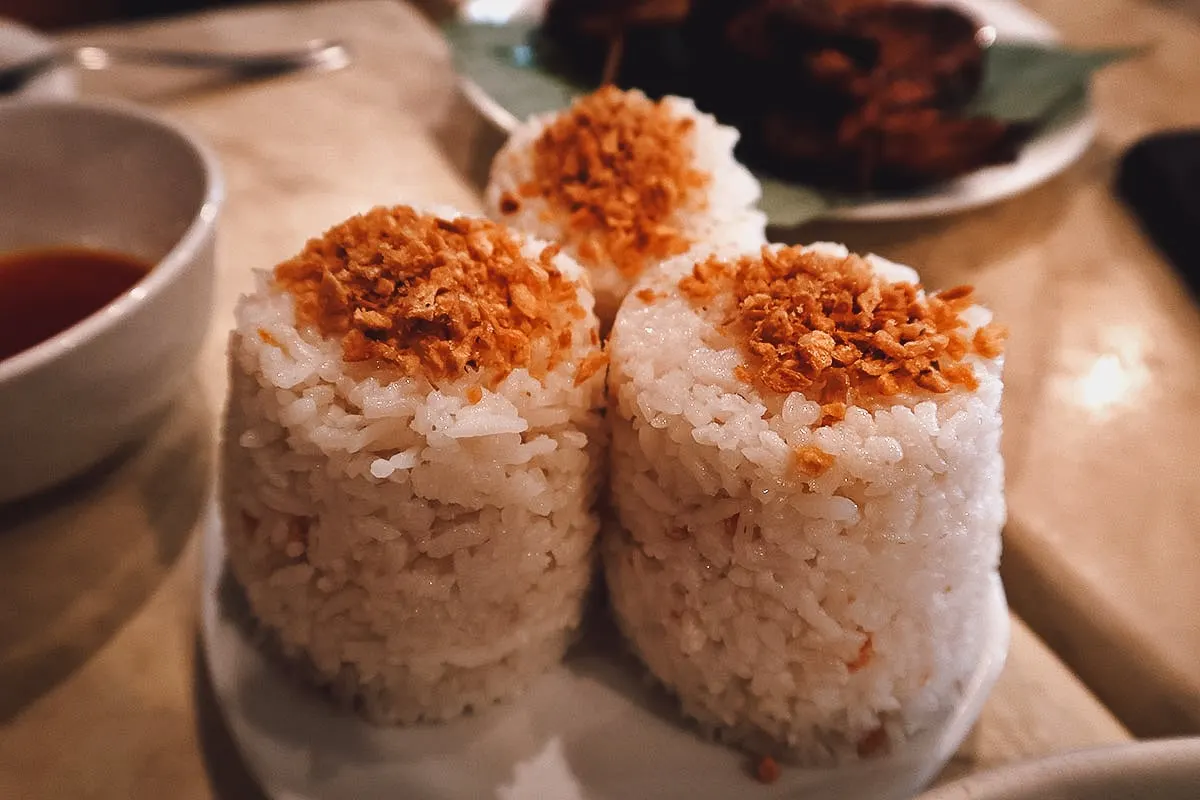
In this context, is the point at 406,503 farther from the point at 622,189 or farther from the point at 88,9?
the point at 88,9

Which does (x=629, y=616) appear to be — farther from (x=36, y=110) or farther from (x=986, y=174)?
(x=986, y=174)

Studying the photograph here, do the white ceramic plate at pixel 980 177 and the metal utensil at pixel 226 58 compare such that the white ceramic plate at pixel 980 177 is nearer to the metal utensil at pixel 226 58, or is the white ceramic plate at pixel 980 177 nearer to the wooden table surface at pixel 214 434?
the wooden table surface at pixel 214 434

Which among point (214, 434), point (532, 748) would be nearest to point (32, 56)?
point (214, 434)

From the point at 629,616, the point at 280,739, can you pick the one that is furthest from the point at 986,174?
the point at 280,739

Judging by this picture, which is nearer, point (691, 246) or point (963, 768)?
point (963, 768)

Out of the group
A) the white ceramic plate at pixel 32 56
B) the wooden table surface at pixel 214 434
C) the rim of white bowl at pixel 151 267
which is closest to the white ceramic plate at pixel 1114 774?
the wooden table surface at pixel 214 434

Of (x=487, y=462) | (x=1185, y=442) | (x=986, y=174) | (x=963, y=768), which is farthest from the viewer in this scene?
(x=986, y=174)
